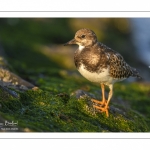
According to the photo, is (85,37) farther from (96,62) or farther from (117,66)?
(117,66)

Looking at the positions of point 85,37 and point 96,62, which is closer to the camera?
point 96,62

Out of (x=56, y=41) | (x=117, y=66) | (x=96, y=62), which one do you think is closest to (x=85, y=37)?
(x=96, y=62)

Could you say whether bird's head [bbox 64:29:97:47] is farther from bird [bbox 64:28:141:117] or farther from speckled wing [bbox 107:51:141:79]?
speckled wing [bbox 107:51:141:79]

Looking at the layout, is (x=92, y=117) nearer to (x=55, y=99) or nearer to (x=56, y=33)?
(x=55, y=99)

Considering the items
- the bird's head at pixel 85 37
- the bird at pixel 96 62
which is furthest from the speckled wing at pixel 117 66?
the bird's head at pixel 85 37

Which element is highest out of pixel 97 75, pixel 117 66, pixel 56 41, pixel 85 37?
pixel 56 41

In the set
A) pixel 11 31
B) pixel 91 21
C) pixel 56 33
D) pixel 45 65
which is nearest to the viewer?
pixel 45 65

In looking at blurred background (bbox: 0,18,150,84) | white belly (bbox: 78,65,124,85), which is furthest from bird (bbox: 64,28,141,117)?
blurred background (bbox: 0,18,150,84)

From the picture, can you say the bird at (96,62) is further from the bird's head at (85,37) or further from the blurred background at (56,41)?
the blurred background at (56,41)
